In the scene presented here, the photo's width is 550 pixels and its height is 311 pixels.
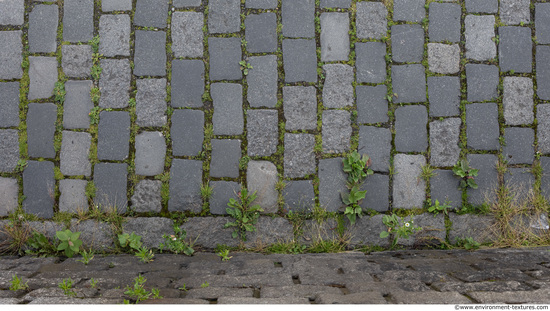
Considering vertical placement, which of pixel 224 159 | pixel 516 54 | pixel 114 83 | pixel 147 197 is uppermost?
pixel 516 54

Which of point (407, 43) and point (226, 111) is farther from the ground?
point (407, 43)

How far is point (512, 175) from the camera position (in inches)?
151

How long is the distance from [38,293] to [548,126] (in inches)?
173

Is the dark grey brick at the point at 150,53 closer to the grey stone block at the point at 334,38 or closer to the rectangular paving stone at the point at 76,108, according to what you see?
the rectangular paving stone at the point at 76,108

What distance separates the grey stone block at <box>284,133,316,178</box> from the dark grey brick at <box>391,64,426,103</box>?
37.1 inches

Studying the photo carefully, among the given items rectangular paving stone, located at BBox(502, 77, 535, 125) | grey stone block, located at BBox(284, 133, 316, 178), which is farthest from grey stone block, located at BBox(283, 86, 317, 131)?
rectangular paving stone, located at BBox(502, 77, 535, 125)

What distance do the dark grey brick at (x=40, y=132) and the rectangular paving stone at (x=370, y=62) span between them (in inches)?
114

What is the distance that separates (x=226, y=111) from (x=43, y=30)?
1.89 m

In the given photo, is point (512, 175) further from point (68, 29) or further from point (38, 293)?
point (68, 29)

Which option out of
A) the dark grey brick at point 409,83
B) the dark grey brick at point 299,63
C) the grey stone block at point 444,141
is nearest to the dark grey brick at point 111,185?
the dark grey brick at point 299,63

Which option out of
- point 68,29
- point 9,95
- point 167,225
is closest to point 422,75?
point 167,225

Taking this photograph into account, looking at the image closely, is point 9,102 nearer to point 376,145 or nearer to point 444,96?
point 376,145

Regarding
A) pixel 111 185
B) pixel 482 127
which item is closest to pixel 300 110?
pixel 482 127

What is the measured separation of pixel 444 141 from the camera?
3836 millimetres
